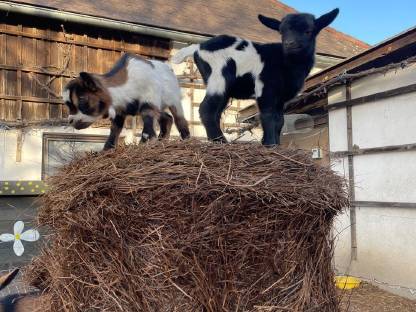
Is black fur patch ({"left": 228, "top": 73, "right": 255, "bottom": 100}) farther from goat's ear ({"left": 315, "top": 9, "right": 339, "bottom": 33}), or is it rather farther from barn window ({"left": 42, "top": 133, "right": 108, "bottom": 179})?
barn window ({"left": 42, "top": 133, "right": 108, "bottom": 179})

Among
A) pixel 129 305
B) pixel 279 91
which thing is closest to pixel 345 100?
pixel 279 91

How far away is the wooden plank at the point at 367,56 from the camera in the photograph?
542 cm

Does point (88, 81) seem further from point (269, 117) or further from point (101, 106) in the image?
point (269, 117)

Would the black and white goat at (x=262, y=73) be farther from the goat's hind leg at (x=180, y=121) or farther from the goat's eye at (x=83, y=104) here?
the goat's eye at (x=83, y=104)

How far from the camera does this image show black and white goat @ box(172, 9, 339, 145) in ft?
8.83

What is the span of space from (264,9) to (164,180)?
11.1 m

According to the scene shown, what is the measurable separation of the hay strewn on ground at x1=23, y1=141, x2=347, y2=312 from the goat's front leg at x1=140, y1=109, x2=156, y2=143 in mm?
600

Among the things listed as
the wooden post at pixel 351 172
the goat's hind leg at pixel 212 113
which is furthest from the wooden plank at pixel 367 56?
the goat's hind leg at pixel 212 113

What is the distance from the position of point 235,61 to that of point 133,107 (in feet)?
2.29

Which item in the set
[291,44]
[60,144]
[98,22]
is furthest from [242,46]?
[60,144]

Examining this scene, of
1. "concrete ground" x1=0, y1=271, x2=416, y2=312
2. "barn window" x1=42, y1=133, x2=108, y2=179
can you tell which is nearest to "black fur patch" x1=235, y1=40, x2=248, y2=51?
"concrete ground" x1=0, y1=271, x2=416, y2=312

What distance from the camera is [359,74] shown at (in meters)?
6.21

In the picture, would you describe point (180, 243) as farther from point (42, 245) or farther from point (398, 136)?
point (398, 136)

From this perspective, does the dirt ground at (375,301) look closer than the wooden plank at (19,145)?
Yes
